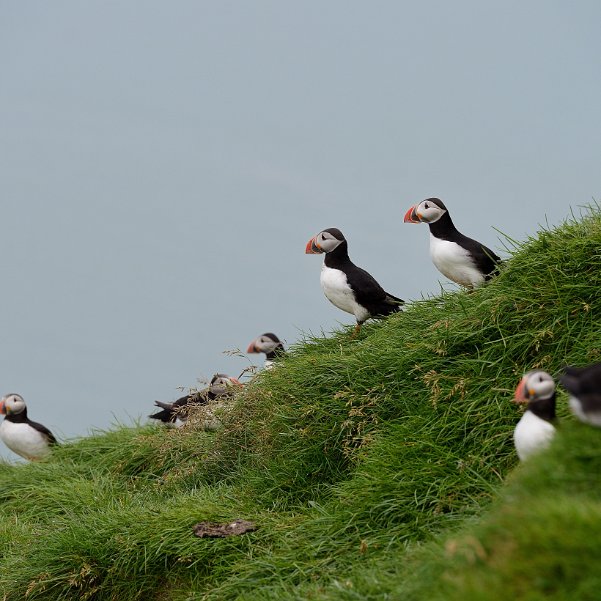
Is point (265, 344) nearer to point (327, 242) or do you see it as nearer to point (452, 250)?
point (327, 242)

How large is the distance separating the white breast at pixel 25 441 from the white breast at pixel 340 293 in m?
4.90

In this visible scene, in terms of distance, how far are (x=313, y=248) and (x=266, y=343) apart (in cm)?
278

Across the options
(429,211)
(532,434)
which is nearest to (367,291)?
(429,211)

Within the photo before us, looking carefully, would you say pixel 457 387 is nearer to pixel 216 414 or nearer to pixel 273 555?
pixel 273 555

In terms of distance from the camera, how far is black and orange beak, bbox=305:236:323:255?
8.64 m

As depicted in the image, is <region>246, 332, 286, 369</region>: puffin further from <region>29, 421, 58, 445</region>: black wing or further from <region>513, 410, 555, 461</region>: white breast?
<region>513, 410, 555, 461</region>: white breast

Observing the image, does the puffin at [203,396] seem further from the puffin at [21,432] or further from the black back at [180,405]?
the puffin at [21,432]

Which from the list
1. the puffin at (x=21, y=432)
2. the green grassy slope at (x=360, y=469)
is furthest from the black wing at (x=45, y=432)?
the green grassy slope at (x=360, y=469)

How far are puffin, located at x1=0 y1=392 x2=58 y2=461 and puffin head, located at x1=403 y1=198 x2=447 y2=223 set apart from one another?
19.2 feet

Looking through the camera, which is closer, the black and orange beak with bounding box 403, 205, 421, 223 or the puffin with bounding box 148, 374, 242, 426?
the black and orange beak with bounding box 403, 205, 421, 223

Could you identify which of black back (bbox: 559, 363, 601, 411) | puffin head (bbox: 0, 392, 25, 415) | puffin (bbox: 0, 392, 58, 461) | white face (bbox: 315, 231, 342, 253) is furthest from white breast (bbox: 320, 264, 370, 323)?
puffin head (bbox: 0, 392, 25, 415)

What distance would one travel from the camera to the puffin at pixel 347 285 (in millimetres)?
8258

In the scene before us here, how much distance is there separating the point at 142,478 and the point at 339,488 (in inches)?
122

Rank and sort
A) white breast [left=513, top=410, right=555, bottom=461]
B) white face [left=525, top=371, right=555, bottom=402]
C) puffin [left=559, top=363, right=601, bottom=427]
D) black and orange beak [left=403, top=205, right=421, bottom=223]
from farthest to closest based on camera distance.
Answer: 1. black and orange beak [left=403, top=205, right=421, bottom=223]
2. white face [left=525, top=371, right=555, bottom=402]
3. white breast [left=513, top=410, right=555, bottom=461]
4. puffin [left=559, top=363, right=601, bottom=427]
